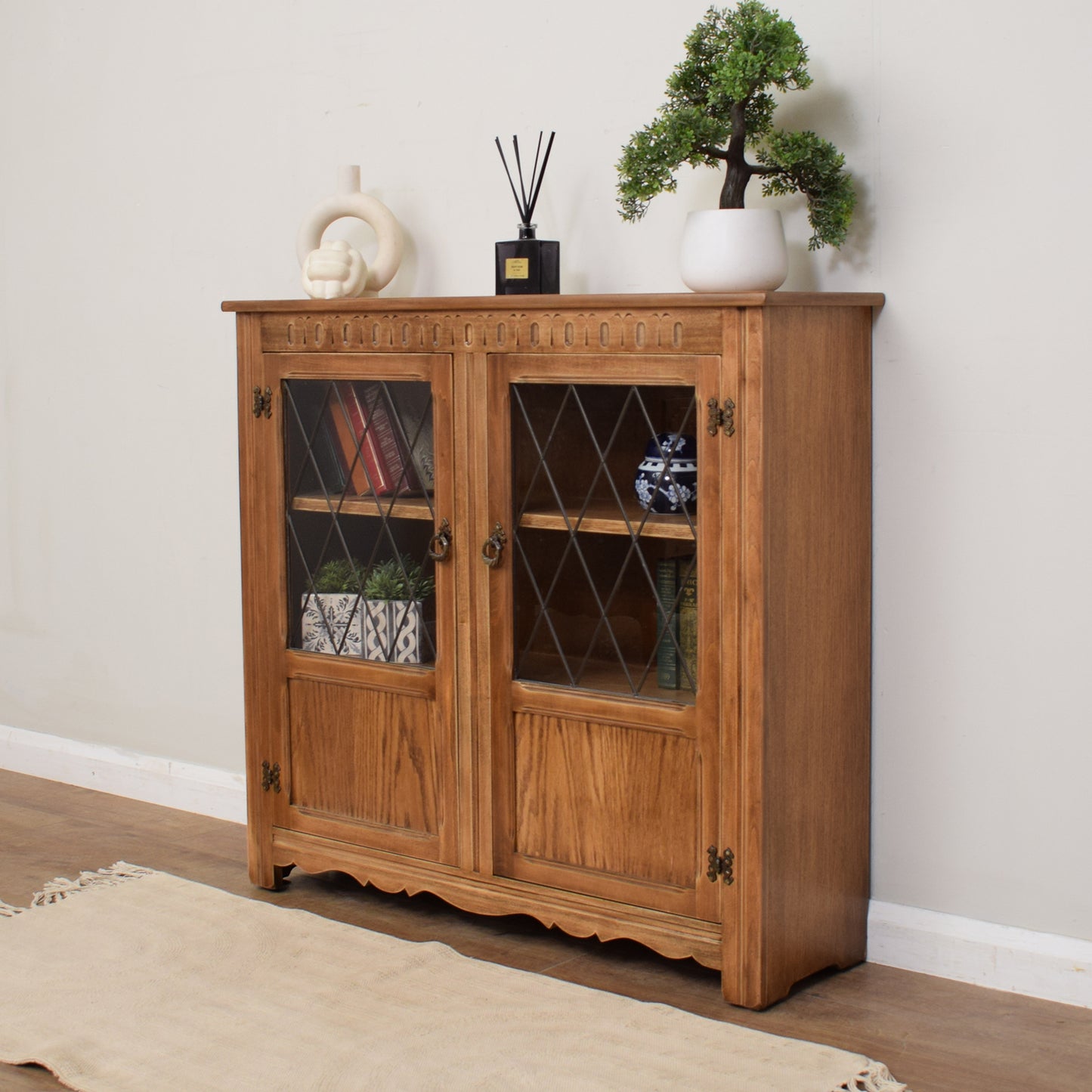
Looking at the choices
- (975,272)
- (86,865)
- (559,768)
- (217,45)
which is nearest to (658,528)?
(559,768)

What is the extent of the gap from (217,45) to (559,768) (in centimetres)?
192

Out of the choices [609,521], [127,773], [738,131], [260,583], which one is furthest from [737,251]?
[127,773]

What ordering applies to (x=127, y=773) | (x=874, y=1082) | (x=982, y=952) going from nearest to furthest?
(x=874, y=1082), (x=982, y=952), (x=127, y=773)

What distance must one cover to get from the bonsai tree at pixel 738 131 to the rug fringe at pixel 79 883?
5.59 feet

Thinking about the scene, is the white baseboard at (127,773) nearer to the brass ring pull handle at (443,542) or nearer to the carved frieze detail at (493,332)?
the brass ring pull handle at (443,542)

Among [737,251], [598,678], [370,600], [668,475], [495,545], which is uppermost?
[737,251]

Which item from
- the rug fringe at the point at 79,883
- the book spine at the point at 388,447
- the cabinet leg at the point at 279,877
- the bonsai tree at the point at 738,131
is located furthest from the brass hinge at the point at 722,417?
the rug fringe at the point at 79,883

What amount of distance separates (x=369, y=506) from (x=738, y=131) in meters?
0.95

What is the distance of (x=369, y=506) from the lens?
2.68 meters

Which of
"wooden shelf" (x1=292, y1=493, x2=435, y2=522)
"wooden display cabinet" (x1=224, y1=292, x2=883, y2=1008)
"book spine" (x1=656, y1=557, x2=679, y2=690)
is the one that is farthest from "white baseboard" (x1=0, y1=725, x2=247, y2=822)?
"book spine" (x1=656, y1=557, x2=679, y2=690)

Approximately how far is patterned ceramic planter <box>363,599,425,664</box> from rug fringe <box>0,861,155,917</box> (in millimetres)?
738

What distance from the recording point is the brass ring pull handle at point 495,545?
251 cm

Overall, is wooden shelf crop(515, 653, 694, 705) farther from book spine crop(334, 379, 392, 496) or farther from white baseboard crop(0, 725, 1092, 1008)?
white baseboard crop(0, 725, 1092, 1008)

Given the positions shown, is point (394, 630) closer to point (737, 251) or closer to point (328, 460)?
point (328, 460)
